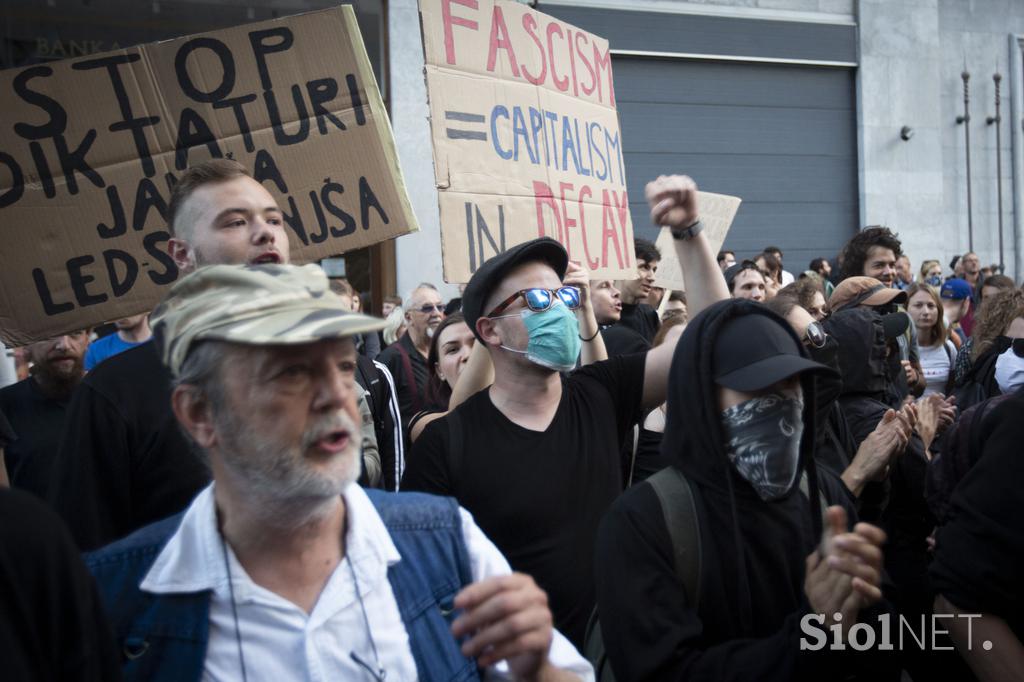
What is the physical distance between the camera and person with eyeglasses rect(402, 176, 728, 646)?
9.63 feet

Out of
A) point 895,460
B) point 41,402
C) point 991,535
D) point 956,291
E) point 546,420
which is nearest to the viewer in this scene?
point 991,535

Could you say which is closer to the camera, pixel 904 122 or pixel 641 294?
pixel 641 294

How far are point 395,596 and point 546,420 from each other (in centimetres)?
142

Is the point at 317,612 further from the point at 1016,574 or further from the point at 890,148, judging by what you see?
the point at 890,148

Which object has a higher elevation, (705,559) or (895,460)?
(705,559)

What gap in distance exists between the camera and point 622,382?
3371mm

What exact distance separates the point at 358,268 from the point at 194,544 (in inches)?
461

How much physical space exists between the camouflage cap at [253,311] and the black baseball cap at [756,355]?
0.99 metres

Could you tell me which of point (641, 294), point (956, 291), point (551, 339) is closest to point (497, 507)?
point (551, 339)

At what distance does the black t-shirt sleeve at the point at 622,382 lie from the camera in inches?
132

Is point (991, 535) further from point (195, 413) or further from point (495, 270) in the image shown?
point (195, 413)

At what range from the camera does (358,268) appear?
1330 centimetres

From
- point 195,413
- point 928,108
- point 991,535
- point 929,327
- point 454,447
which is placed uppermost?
point 928,108

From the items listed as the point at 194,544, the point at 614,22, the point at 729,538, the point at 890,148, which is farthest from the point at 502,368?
the point at 890,148
